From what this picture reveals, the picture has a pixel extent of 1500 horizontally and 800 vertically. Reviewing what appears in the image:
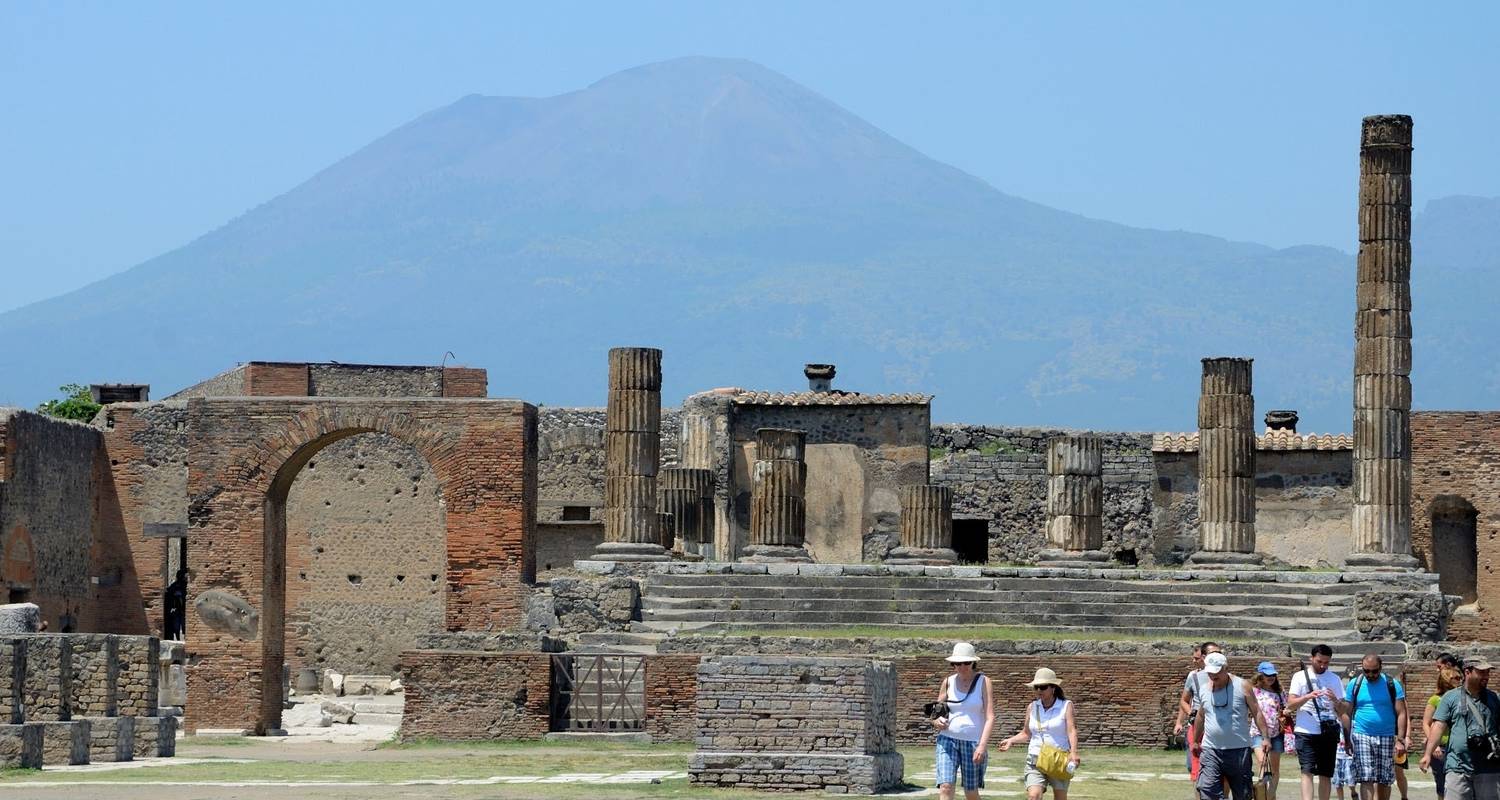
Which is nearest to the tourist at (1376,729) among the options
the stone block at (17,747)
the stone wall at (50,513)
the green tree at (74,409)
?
the stone block at (17,747)

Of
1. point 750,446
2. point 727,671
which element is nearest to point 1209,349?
point 750,446

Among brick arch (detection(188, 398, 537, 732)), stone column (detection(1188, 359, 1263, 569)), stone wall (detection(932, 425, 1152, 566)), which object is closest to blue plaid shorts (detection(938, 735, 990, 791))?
brick arch (detection(188, 398, 537, 732))

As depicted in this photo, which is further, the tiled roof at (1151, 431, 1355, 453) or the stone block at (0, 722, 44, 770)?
the tiled roof at (1151, 431, 1355, 453)

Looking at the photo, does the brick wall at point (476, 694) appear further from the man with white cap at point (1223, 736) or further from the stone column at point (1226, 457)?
the stone column at point (1226, 457)

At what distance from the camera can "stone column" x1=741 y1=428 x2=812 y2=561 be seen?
35281 millimetres

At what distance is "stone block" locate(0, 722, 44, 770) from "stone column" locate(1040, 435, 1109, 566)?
55.0ft

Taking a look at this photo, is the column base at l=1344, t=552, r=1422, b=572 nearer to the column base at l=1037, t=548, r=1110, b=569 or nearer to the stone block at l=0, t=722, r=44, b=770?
the column base at l=1037, t=548, r=1110, b=569

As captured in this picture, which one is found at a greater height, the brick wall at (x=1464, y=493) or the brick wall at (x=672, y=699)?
the brick wall at (x=1464, y=493)

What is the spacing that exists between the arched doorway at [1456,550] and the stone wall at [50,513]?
20.5m

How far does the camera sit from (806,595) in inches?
1238

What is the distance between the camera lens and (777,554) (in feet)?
115

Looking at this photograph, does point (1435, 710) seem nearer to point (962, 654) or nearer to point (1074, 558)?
point (962, 654)

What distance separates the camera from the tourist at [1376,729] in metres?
18.3

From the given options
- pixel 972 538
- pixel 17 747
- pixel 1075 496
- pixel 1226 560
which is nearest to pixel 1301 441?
pixel 972 538
